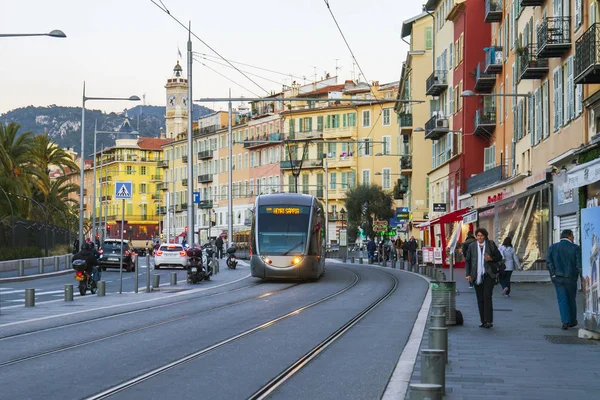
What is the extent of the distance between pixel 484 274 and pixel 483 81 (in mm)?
41973

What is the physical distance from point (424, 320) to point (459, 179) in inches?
1904

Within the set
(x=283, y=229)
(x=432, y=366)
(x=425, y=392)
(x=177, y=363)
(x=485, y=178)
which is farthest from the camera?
(x=485, y=178)

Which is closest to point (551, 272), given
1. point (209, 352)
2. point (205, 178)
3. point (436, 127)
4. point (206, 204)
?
point (209, 352)

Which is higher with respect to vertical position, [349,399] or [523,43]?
[523,43]

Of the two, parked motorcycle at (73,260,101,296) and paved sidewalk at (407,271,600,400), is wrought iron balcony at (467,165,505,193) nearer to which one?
parked motorcycle at (73,260,101,296)

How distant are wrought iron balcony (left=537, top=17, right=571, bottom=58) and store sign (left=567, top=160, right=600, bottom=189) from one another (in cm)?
1250

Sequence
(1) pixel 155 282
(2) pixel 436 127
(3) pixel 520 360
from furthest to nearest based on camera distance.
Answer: (2) pixel 436 127
(1) pixel 155 282
(3) pixel 520 360

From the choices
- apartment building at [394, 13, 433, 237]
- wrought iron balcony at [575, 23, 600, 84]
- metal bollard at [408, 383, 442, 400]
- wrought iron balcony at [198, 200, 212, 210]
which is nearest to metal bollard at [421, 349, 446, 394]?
metal bollard at [408, 383, 442, 400]

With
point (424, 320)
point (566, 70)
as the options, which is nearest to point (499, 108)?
point (566, 70)

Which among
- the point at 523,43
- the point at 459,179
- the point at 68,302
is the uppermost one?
the point at 523,43

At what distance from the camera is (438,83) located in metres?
76.0

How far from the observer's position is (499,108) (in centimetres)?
5972

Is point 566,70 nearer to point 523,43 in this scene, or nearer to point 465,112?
point 523,43

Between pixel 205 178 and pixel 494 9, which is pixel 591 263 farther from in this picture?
pixel 205 178
